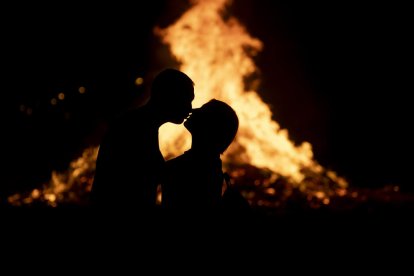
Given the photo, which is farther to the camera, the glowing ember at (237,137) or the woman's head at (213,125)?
the glowing ember at (237,137)

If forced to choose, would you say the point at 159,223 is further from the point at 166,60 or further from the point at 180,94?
the point at 166,60

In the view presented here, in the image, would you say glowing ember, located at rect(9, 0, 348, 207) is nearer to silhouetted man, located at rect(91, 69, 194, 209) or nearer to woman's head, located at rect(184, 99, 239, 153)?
woman's head, located at rect(184, 99, 239, 153)

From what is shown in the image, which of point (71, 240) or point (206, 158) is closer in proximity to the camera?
point (206, 158)

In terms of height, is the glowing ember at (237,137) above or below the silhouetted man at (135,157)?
above

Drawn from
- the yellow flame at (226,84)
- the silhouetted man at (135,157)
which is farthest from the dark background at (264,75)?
the silhouetted man at (135,157)

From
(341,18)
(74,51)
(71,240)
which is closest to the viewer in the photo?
(71,240)

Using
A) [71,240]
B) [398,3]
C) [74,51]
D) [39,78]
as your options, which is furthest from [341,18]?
[71,240]

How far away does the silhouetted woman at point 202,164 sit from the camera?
2371mm

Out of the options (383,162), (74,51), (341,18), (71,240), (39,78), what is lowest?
(71,240)

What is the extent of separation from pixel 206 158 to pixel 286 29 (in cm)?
984

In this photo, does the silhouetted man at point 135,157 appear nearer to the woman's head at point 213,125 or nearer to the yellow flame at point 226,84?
the woman's head at point 213,125

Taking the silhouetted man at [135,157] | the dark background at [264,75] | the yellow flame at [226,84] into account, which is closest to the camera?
the silhouetted man at [135,157]

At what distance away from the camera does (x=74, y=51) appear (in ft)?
34.8

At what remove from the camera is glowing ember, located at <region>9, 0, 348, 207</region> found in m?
8.00
